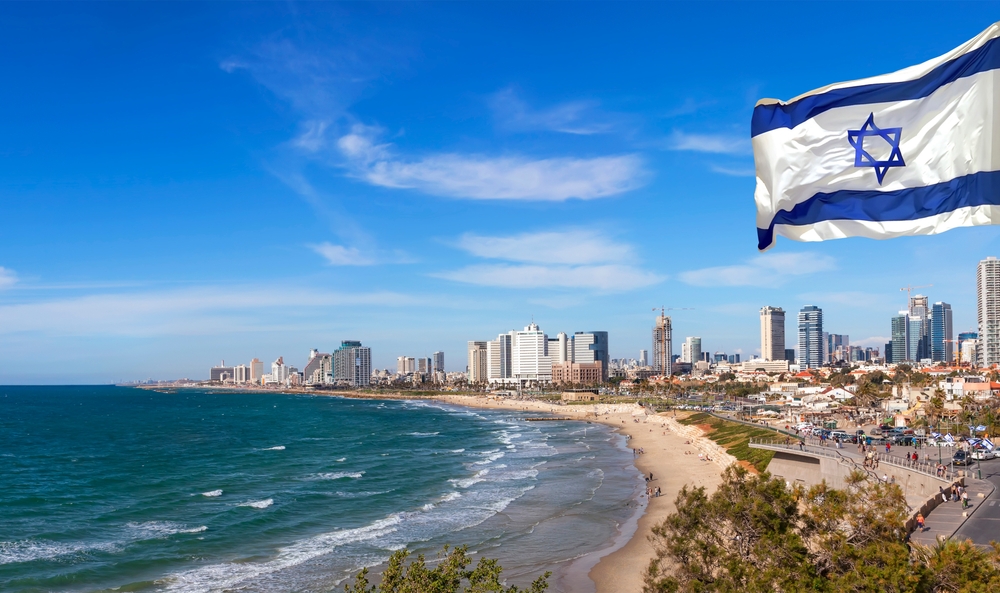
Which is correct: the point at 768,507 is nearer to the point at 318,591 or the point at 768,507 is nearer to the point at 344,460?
the point at 318,591

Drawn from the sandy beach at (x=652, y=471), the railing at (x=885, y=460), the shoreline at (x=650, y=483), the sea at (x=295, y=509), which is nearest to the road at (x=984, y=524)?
the railing at (x=885, y=460)

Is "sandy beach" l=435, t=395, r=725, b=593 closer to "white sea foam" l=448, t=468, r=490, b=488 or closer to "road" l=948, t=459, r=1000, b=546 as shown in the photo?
"road" l=948, t=459, r=1000, b=546

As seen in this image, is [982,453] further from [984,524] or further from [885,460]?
[984,524]

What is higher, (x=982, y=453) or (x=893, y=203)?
(x=893, y=203)

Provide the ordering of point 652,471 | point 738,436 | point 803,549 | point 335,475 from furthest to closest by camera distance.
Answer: point 738,436, point 335,475, point 652,471, point 803,549

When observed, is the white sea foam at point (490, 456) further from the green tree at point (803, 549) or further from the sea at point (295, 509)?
the green tree at point (803, 549)

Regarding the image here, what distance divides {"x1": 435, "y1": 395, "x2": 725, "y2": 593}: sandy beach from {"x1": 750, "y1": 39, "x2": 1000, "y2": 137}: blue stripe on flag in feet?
81.1

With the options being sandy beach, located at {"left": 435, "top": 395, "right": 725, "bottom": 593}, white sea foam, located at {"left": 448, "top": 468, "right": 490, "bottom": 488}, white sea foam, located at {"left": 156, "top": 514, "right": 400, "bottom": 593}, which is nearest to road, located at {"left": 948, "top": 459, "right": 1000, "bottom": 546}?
sandy beach, located at {"left": 435, "top": 395, "right": 725, "bottom": 593}

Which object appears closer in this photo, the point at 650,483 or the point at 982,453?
the point at 982,453

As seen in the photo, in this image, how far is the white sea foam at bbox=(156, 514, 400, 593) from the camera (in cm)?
2938

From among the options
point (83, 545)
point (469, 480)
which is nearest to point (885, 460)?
point (469, 480)

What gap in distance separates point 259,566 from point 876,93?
3244 cm

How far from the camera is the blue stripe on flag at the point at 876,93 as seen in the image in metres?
5.48

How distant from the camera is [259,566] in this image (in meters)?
32.1
